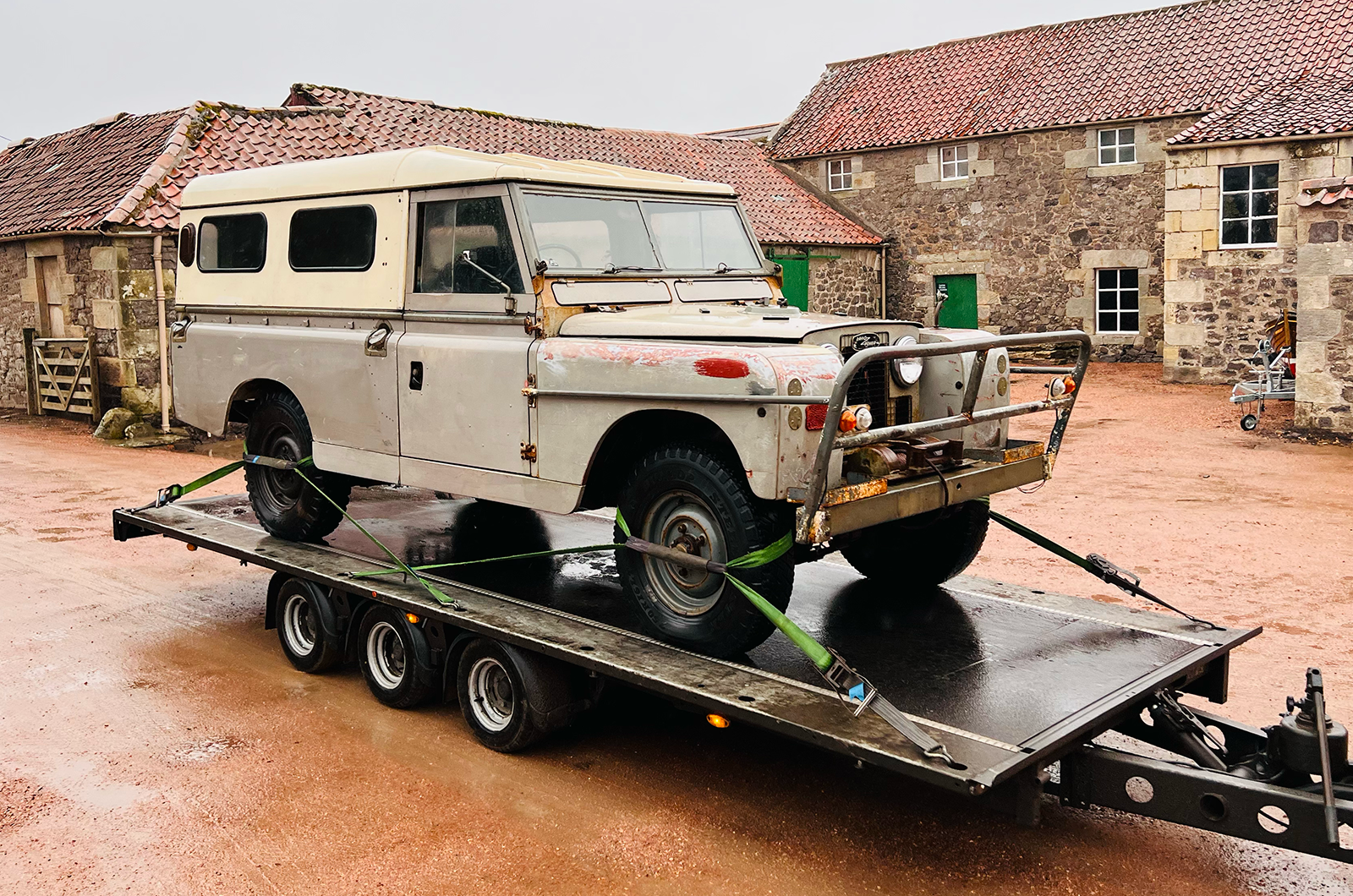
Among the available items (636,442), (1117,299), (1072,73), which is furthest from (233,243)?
(1072,73)

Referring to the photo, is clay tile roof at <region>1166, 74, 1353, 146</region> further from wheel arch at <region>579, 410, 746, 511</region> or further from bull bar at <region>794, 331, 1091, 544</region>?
wheel arch at <region>579, 410, 746, 511</region>

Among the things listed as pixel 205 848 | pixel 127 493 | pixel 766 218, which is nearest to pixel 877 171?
pixel 766 218

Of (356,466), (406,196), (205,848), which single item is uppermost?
(406,196)

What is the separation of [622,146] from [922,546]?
2158cm

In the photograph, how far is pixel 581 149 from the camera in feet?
82.9

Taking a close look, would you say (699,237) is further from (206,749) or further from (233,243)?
(206,749)

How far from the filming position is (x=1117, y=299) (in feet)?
81.5

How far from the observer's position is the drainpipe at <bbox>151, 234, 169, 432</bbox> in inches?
667

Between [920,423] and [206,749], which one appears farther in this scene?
[206,749]

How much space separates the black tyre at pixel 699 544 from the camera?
15.9 feet

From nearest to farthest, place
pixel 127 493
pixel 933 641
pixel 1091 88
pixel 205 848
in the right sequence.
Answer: pixel 205 848, pixel 933 641, pixel 127 493, pixel 1091 88

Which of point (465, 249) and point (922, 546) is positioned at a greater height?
point (465, 249)

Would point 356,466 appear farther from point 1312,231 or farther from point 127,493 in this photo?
point 1312,231

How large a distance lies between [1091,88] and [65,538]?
71.9 feet
